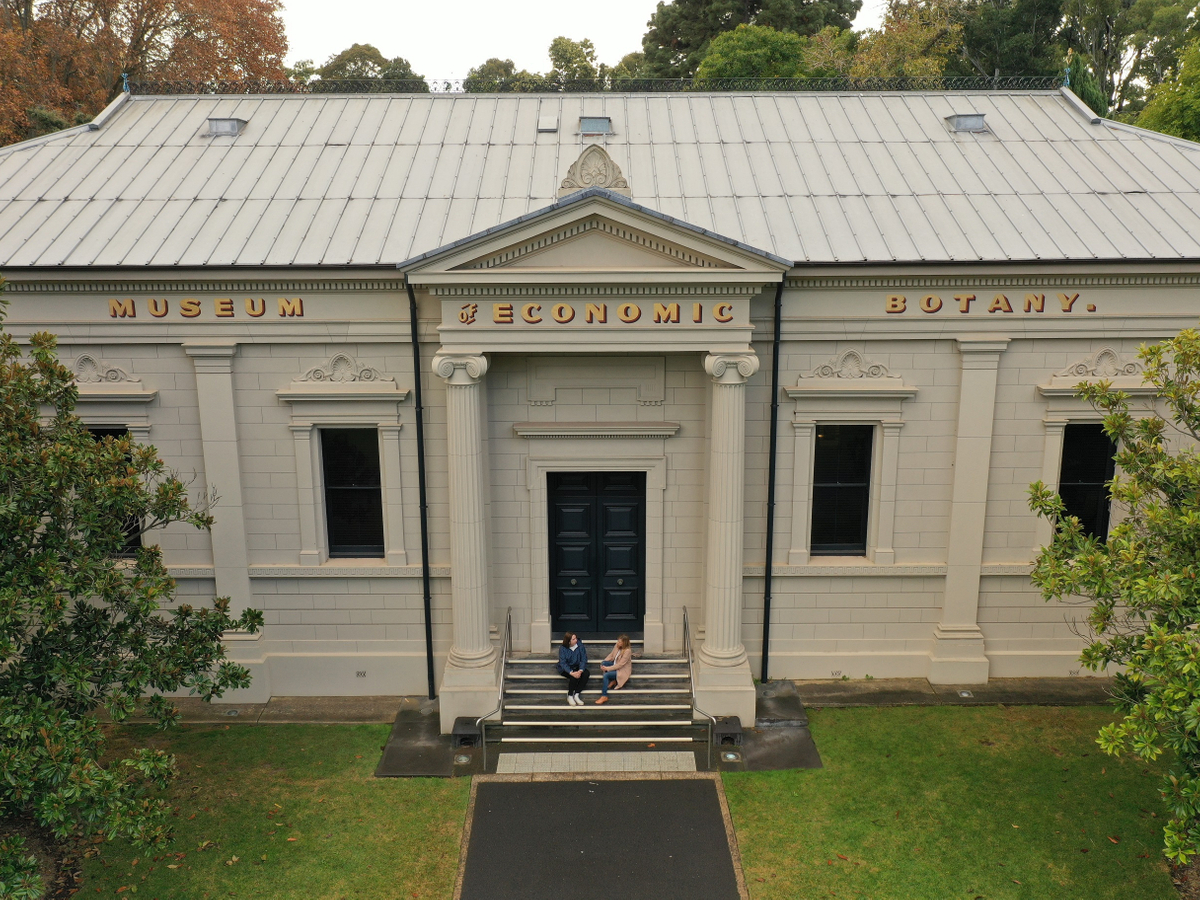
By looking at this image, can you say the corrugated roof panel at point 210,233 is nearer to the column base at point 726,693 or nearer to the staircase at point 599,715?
the staircase at point 599,715

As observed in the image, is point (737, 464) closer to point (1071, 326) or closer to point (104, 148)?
point (1071, 326)

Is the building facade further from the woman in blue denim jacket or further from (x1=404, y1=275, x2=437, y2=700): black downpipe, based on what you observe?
the woman in blue denim jacket

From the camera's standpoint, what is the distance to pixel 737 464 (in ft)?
46.3

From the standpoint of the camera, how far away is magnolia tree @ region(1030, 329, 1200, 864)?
866cm

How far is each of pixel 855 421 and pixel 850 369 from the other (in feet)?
3.12

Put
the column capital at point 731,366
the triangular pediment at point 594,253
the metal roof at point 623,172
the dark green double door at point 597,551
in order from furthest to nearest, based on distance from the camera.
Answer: the dark green double door at point 597,551 < the metal roof at point 623,172 < the column capital at point 731,366 < the triangular pediment at point 594,253

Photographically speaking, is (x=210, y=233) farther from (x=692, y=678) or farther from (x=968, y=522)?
(x=968, y=522)

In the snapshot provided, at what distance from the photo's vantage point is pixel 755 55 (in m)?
38.4

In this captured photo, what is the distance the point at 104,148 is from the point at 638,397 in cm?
1234

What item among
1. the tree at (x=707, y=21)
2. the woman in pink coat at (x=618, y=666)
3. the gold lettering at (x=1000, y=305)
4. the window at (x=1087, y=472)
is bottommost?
the woman in pink coat at (x=618, y=666)

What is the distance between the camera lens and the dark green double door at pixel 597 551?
15656mm

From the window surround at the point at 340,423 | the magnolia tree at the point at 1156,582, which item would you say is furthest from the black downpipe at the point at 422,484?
the magnolia tree at the point at 1156,582

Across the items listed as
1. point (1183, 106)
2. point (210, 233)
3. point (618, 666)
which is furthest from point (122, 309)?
point (1183, 106)

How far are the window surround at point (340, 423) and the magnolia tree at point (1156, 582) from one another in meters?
10.2
